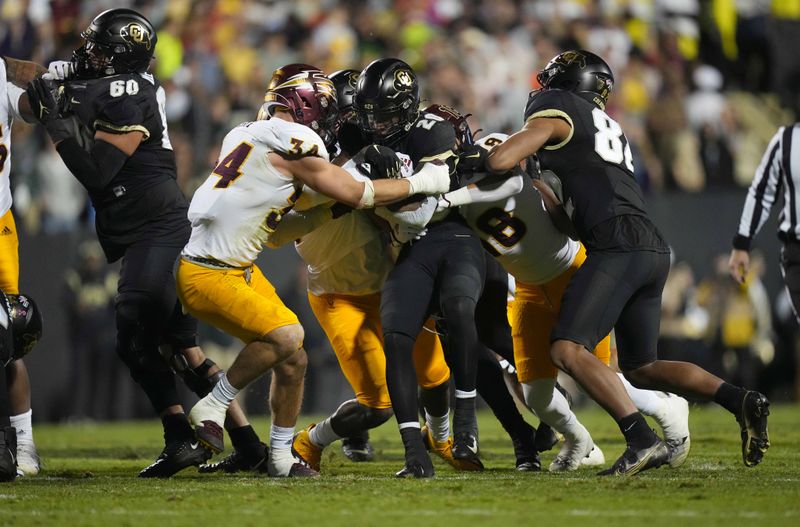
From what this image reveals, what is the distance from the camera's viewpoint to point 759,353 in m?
12.4

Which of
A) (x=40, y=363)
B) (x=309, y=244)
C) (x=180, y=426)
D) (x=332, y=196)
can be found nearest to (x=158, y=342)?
(x=180, y=426)

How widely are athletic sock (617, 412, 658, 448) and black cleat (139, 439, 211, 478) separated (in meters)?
1.96

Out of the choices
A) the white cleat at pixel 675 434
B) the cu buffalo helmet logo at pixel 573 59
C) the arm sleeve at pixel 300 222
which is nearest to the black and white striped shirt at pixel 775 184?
the white cleat at pixel 675 434

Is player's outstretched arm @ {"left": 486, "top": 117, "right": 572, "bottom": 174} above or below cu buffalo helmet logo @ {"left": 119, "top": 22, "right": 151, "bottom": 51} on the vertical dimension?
below

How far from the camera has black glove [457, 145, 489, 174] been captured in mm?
5930

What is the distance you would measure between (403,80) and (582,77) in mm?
911

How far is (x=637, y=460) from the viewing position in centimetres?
558

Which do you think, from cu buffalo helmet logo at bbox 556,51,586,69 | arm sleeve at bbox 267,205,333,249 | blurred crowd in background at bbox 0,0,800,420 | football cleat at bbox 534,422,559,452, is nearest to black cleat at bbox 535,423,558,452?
football cleat at bbox 534,422,559,452

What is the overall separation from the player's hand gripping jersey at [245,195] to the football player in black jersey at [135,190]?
67cm

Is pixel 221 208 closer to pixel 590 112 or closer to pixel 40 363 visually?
pixel 590 112

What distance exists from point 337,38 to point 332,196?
8.25 meters

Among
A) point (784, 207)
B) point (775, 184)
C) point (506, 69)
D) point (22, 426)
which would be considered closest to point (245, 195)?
point (22, 426)

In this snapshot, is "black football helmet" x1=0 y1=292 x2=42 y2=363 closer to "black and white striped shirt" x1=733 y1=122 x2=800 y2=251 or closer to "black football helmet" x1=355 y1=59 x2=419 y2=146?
"black football helmet" x1=355 y1=59 x2=419 y2=146

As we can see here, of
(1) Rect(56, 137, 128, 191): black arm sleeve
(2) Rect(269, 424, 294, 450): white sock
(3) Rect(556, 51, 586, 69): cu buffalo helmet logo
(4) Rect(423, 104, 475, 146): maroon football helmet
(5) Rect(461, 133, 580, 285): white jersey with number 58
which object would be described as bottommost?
(2) Rect(269, 424, 294, 450): white sock
